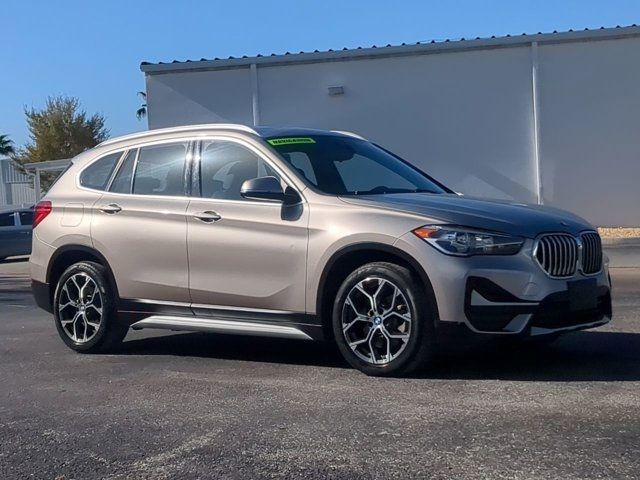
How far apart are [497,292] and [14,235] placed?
731 inches

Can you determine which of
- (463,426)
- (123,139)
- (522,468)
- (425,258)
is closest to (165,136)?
(123,139)

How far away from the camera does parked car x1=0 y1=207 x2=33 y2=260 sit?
22.3 m

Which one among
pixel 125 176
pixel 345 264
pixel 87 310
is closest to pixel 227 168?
pixel 125 176

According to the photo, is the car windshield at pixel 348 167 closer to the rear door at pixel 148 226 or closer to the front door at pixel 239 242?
the front door at pixel 239 242

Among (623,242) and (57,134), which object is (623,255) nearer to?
(623,242)

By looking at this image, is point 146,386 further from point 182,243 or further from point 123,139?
point 123,139

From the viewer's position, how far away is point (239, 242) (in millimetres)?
6797

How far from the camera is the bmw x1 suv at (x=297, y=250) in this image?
590cm

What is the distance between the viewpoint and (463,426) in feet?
16.3

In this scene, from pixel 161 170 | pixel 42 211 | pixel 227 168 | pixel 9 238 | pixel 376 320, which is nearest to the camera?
pixel 376 320

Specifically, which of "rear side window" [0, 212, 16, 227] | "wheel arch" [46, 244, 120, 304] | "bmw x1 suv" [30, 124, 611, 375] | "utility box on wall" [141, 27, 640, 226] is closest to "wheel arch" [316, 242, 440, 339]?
"bmw x1 suv" [30, 124, 611, 375]


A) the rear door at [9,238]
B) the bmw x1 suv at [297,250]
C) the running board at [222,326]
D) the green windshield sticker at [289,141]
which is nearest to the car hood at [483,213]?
the bmw x1 suv at [297,250]

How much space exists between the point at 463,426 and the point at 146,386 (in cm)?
243

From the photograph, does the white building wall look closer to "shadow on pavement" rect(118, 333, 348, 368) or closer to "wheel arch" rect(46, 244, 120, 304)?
"shadow on pavement" rect(118, 333, 348, 368)
